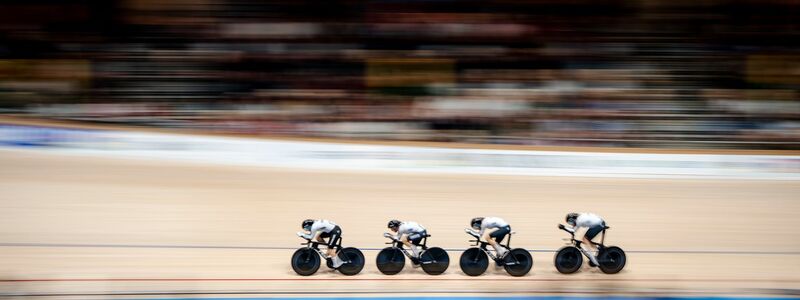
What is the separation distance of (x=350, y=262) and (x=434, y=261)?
43 cm

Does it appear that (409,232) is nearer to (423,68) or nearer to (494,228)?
(494,228)

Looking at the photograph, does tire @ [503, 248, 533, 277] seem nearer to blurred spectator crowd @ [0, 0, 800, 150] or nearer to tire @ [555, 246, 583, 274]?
tire @ [555, 246, 583, 274]

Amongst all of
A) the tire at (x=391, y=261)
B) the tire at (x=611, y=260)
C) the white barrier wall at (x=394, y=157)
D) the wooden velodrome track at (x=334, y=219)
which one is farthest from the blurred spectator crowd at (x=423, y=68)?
the tire at (x=391, y=261)

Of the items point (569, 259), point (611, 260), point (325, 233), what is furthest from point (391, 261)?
point (611, 260)

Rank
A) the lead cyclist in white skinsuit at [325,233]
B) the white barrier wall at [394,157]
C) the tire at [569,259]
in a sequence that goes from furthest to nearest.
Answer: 1. the white barrier wall at [394,157]
2. the tire at [569,259]
3. the lead cyclist in white skinsuit at [325,233]

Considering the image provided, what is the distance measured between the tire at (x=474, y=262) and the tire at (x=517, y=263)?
0.11 m

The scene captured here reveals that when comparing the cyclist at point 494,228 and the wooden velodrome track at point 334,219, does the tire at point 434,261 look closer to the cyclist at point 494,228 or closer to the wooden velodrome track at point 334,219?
the wooden velodrome track at point 334,219

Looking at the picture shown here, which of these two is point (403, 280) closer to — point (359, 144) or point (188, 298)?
point (188, 298)

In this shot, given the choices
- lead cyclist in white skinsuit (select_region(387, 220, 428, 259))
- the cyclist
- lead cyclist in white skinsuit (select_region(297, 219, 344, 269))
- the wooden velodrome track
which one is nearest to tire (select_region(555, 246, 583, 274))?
the wooden velodrome track

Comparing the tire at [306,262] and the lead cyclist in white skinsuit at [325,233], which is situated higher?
the lead cyclist in white skinsuit at [325,233]

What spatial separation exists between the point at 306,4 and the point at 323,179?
366cm

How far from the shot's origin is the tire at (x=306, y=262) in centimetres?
431

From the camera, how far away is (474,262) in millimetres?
4375

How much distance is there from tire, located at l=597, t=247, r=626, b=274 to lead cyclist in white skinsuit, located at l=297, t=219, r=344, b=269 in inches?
54.2
